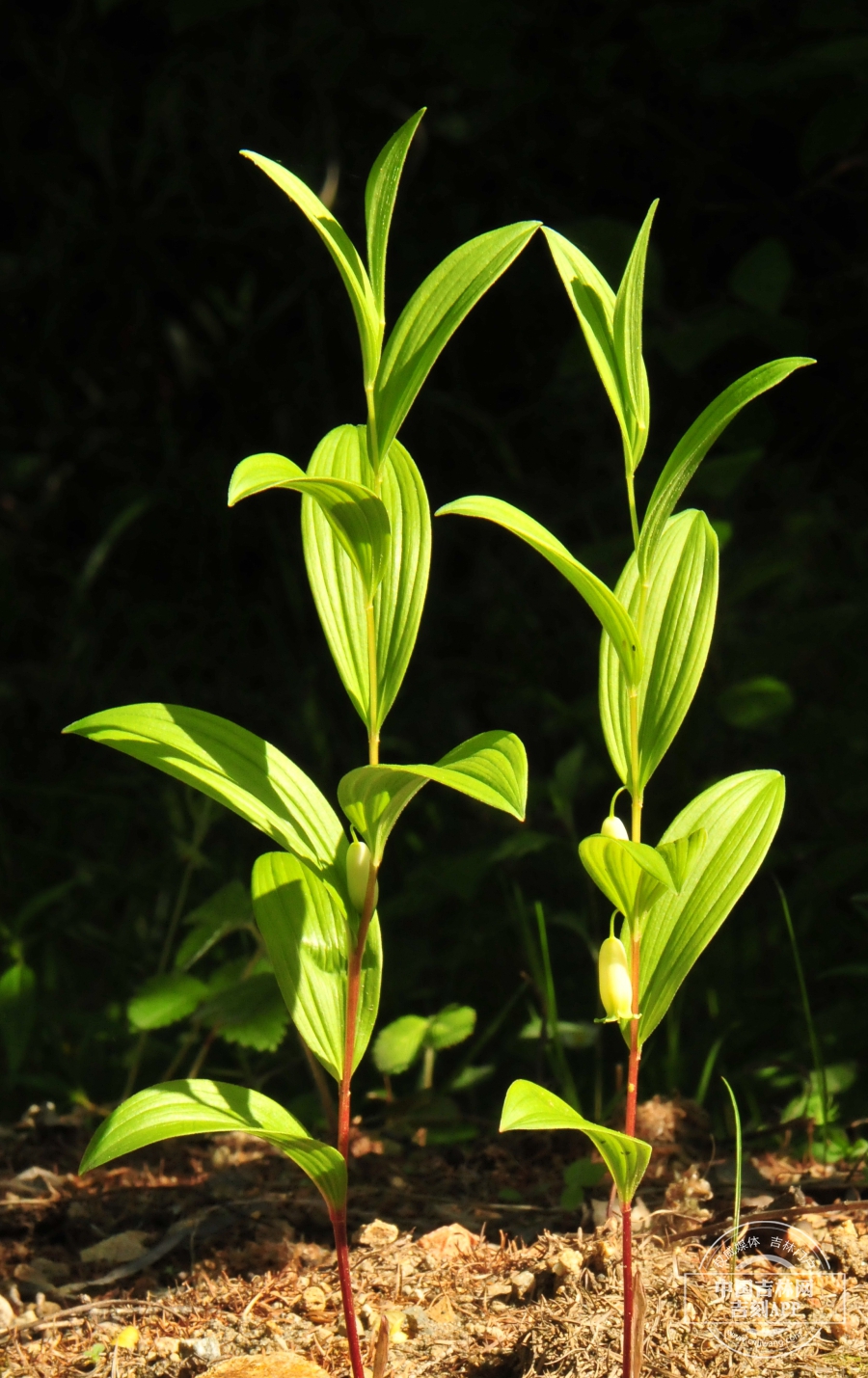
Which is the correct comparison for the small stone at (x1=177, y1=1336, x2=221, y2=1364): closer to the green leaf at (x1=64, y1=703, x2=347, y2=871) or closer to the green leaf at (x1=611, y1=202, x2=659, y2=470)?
the green leaf at (x1=64, y1=703, x2=347, y2=871)

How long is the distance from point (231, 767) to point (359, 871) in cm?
12

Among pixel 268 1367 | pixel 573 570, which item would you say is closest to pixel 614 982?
pixel 573 570

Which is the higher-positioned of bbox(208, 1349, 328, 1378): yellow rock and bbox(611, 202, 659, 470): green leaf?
bbox(611, 202, 659, 470): green leaf

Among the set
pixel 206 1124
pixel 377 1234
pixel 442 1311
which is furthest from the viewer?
pixel 377 1234

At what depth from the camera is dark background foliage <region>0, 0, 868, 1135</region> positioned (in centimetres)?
188

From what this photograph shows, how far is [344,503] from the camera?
2.77 feet

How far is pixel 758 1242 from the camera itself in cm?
108

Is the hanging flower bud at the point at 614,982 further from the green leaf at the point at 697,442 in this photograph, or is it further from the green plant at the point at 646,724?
the green leaf at the point at 697,442

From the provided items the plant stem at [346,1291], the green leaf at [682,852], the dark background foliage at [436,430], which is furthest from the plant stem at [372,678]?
the dark background foliage at [436,430]

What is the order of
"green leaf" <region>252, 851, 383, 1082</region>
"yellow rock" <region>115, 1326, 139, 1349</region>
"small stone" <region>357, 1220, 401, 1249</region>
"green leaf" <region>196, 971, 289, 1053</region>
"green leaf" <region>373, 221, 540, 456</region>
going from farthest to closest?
"green leaf" <region>196, 971, 289, 1053</region>, "small stone" <region>357, 1220, 401, 1249</region>, "yellow rock" <region>115, 1326, 139, 1349</region>, "green leaf" <region>252, 851, 383, 1082</region>, "green leaf" <region>373, 221, 540, 456</region>

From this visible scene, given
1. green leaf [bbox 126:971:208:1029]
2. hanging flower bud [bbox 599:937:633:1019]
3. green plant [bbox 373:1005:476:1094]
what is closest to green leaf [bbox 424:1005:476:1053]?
green plant [bbox 373:1005:476:1094]

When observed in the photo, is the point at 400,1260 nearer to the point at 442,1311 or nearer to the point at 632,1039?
the point at 442,1311

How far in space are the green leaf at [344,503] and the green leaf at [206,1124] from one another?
0.38m

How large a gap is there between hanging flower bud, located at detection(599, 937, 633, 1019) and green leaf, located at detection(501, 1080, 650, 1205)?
8cm
